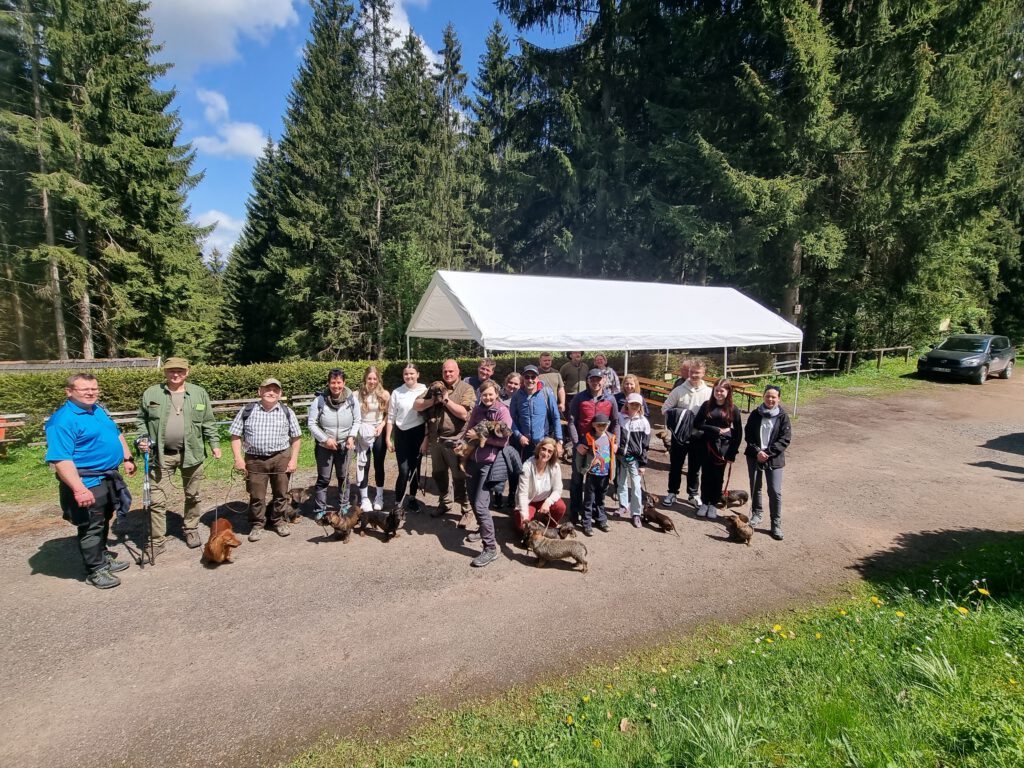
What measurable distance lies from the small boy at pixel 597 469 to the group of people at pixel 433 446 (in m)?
0.02

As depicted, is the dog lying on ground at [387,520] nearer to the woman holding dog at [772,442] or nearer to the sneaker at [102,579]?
the sneaker at [102,579]

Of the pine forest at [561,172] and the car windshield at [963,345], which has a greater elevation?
the pine forest at [561,172]

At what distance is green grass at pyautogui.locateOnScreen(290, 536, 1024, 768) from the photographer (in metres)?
2.30

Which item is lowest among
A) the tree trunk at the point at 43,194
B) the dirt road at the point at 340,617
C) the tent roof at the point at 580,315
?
the dirt road at the point at 340,617

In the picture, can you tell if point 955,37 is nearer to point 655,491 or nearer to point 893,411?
point 893,411

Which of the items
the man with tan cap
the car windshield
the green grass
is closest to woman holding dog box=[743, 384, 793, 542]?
the green grass

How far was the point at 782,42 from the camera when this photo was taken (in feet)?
51.7

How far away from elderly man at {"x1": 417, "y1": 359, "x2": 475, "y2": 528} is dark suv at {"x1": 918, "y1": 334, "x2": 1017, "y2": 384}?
1898cm

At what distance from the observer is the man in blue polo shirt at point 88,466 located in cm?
388

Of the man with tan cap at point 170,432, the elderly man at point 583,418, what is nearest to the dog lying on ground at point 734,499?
the elderly man at point 583,418

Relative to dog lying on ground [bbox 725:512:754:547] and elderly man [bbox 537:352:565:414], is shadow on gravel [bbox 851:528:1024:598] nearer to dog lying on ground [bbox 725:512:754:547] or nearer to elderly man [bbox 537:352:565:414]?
dog lying on ground [bbox 725:512:754:547]

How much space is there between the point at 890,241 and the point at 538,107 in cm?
1698

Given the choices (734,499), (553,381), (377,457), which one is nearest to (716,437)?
(734,499)

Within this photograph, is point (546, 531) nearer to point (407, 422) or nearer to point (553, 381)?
point (407, 422)
